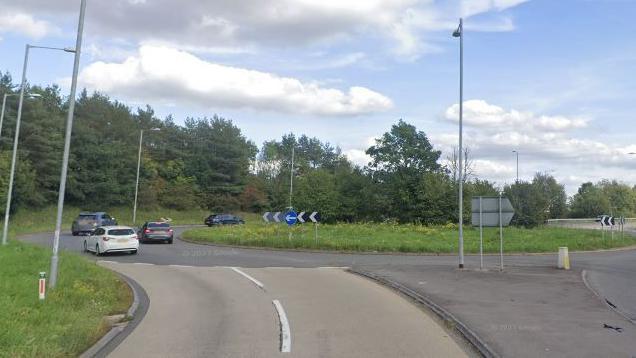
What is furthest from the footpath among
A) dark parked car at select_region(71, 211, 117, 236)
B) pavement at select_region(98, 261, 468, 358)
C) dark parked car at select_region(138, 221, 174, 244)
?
dark parked car at select_region(71, 211, 117, 236)

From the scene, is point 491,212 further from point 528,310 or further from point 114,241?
point 114,241

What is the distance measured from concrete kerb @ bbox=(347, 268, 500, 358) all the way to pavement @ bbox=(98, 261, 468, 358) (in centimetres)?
28

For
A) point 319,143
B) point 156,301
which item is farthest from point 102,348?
point 319,143

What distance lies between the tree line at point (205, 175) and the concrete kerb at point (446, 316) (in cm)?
4499

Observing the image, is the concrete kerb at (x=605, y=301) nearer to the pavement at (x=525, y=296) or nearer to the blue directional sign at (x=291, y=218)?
the pavement at (x=525, y=296)

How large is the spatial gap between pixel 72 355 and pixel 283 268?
14225mm

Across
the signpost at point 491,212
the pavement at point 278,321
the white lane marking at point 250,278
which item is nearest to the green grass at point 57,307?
the pavement at point 278,321

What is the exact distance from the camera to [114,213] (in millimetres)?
78688

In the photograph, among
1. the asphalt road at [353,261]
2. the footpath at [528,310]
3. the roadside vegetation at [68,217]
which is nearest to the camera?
the footpath at [528,310]

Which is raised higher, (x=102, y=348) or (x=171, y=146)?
(x=171, y=146)

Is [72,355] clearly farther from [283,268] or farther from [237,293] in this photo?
[283,268]

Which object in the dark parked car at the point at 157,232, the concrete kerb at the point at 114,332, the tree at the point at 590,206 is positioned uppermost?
the tree at the point at 590,206

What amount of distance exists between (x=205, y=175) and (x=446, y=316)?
85.4 meters

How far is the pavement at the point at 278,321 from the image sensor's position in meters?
8.52
